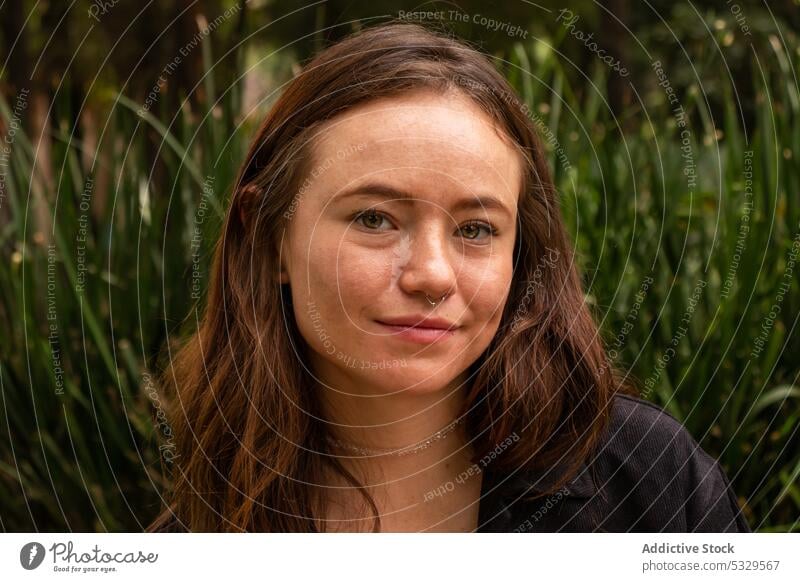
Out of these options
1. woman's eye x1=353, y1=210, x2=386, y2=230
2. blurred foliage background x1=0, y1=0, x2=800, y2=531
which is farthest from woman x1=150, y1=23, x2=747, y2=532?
blurred foliage background x1=0, y1=0, x2=800, y2=531

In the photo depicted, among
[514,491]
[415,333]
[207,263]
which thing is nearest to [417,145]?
[415,333]

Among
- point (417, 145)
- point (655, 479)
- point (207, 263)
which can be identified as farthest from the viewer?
point (207, 263)

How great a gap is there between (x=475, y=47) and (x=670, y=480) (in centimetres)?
63

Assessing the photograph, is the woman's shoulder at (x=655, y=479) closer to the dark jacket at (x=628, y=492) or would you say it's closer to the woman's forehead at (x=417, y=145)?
the dark jacket at (x=628, y=492)

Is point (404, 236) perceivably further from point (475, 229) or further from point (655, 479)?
point (655, 479)

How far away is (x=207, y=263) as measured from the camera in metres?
1.50

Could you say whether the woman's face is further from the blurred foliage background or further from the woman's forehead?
the blurred foliage background

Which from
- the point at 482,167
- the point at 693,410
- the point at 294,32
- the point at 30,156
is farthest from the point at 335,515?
the point at 294,32

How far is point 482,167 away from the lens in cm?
100

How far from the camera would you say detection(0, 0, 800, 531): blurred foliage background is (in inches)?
56.3

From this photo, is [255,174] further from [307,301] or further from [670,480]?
[670,480]

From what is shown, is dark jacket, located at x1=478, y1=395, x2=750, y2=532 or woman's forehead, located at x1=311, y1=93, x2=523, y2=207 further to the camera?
dark jacket, located at x1=478, y1=395, x2=750, y2=532

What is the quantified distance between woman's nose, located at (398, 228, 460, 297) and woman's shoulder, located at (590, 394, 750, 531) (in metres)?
0.31

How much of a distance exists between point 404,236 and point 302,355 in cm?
24
